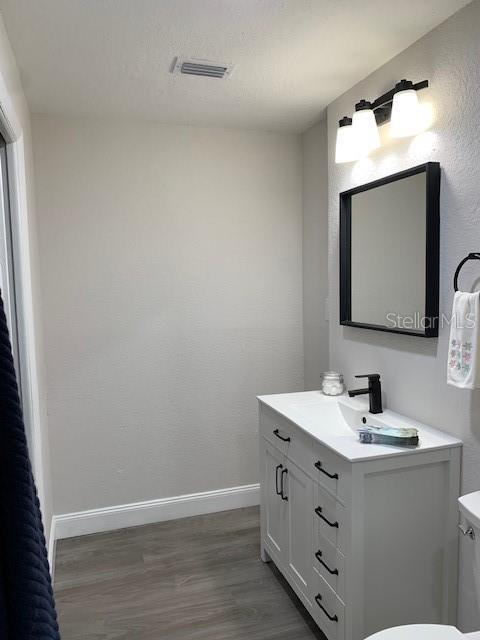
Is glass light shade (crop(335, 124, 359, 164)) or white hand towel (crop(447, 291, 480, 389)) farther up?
glass light shade (crop(335, 124, 359, 164))

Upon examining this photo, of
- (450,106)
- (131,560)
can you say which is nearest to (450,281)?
(450,106)

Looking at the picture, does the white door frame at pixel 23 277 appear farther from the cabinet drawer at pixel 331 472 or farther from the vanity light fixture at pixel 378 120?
the vanity light fixture at pixel 378 120

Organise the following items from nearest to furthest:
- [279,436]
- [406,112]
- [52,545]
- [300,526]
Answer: [406,112] < [300,526] < [279,436] < [52,545]

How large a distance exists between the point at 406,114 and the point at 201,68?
0.92 meters

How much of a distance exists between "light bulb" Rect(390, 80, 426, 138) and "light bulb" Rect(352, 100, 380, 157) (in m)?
0.18

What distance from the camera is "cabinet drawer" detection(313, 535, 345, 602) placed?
1782 millimetres

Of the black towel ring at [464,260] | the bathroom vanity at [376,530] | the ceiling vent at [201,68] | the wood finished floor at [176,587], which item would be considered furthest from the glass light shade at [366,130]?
the wood finished floor at [176,587]

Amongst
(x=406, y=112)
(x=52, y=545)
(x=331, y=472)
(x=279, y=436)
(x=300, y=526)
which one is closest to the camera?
(x=331, y=472)

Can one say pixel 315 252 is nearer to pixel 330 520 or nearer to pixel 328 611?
pixel 330 520

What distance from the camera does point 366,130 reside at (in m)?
2.20

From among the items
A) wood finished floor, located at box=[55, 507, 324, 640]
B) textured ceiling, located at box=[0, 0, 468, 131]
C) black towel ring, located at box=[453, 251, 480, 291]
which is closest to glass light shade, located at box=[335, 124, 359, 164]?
textured ceiling, located at box=[0, 0, 468, 131]

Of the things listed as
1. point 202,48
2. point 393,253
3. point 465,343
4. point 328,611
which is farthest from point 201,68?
point 328,611

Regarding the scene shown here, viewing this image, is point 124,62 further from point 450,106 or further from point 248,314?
point 248,314

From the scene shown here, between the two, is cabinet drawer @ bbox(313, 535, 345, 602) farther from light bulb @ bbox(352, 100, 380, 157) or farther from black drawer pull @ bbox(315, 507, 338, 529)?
light bulb @ bbox(352, 100, 380, 157)
